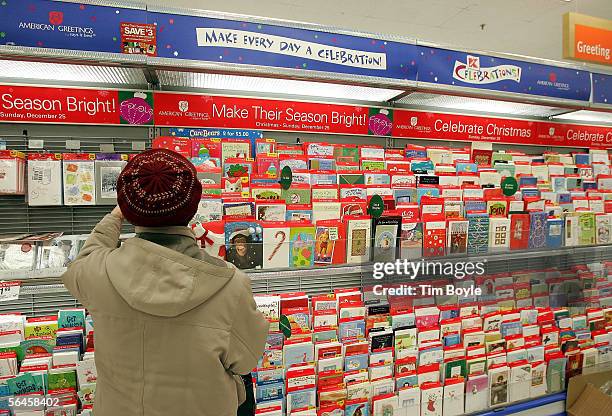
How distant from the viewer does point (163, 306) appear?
1.09 m

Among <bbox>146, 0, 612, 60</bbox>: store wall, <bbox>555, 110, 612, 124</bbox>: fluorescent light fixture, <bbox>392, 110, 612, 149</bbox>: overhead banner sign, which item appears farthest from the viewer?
<bbox>146, 0, 612, 60</bbox>: store wall

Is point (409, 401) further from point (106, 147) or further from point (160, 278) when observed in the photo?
point (106, 147)

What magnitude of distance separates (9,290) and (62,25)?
55.4 inches

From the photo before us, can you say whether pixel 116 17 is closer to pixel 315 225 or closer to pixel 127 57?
pixel 127 57

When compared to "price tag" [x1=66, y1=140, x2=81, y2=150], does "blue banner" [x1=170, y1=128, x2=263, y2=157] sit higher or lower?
higher

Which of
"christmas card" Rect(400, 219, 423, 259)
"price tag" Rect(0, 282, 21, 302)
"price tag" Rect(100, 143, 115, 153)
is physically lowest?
"price tag" Rect(0, 282, 21, 302)

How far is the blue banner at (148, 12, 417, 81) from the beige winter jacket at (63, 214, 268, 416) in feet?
5.04

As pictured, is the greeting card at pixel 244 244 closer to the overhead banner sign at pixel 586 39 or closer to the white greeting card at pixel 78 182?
the white greeting card at pixel 78 182

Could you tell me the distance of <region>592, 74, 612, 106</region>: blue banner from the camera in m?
3.42

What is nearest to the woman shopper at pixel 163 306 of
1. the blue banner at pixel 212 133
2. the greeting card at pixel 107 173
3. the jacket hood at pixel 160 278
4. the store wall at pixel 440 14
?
the jacket hood at pixel 160 278

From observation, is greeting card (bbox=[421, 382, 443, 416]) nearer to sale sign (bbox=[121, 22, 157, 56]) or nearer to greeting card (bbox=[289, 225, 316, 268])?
greeting card (bbox=[289, 225, 316, 268])

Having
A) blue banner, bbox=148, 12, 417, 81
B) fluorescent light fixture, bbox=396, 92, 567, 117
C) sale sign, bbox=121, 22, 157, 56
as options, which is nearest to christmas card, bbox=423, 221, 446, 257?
blue banner, bbox=148, 12, 417, 81

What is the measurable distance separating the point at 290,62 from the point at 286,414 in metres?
2.08

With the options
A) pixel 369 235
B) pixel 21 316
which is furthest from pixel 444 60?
pixel 21 316
